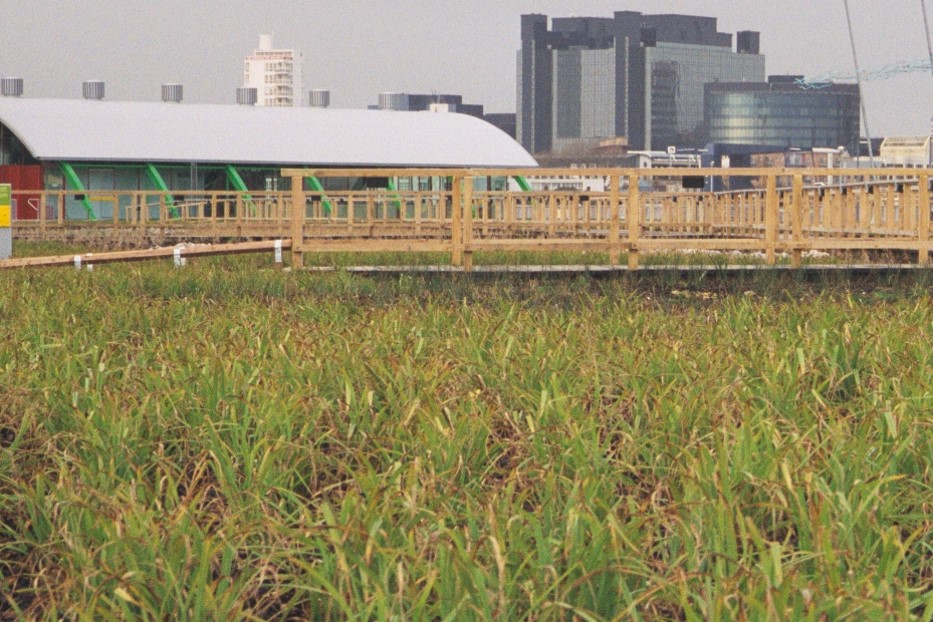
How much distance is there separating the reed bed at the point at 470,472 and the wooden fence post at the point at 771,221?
921cm

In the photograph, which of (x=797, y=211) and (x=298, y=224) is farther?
(x=797, y=211)

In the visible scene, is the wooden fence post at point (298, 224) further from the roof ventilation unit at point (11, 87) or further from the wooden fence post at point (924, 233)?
the roof ventilation unit at point (11, 87)

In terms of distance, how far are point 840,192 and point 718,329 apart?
1851 cm

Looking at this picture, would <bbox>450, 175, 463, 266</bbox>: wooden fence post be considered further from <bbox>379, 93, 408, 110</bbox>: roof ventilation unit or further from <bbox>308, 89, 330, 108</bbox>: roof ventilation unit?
<bbox>379, 93, 408, 110</bbox>: roof ventilation unit

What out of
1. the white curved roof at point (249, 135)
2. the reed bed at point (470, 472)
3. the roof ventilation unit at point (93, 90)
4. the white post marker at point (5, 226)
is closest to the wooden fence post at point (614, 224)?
the white post marker at point (5, 226)

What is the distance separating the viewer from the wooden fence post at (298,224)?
18.5m

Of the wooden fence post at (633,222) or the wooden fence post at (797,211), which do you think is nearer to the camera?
the wooden fence post at (633,222)

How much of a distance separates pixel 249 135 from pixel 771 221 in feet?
180

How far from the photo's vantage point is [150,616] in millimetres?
4223

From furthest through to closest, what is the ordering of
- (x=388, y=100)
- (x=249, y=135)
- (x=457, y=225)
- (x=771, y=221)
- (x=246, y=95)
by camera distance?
(x=388, y=100) → (x=246, y=95) → (x=249, y=135) → (x=771, y=221) → (x=457, y=225)

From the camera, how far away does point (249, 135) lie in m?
72.0

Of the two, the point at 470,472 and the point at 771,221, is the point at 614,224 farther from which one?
the point at 470,472

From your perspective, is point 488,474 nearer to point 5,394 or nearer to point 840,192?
point 5,394

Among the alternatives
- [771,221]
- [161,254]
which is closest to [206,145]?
[161,254]
